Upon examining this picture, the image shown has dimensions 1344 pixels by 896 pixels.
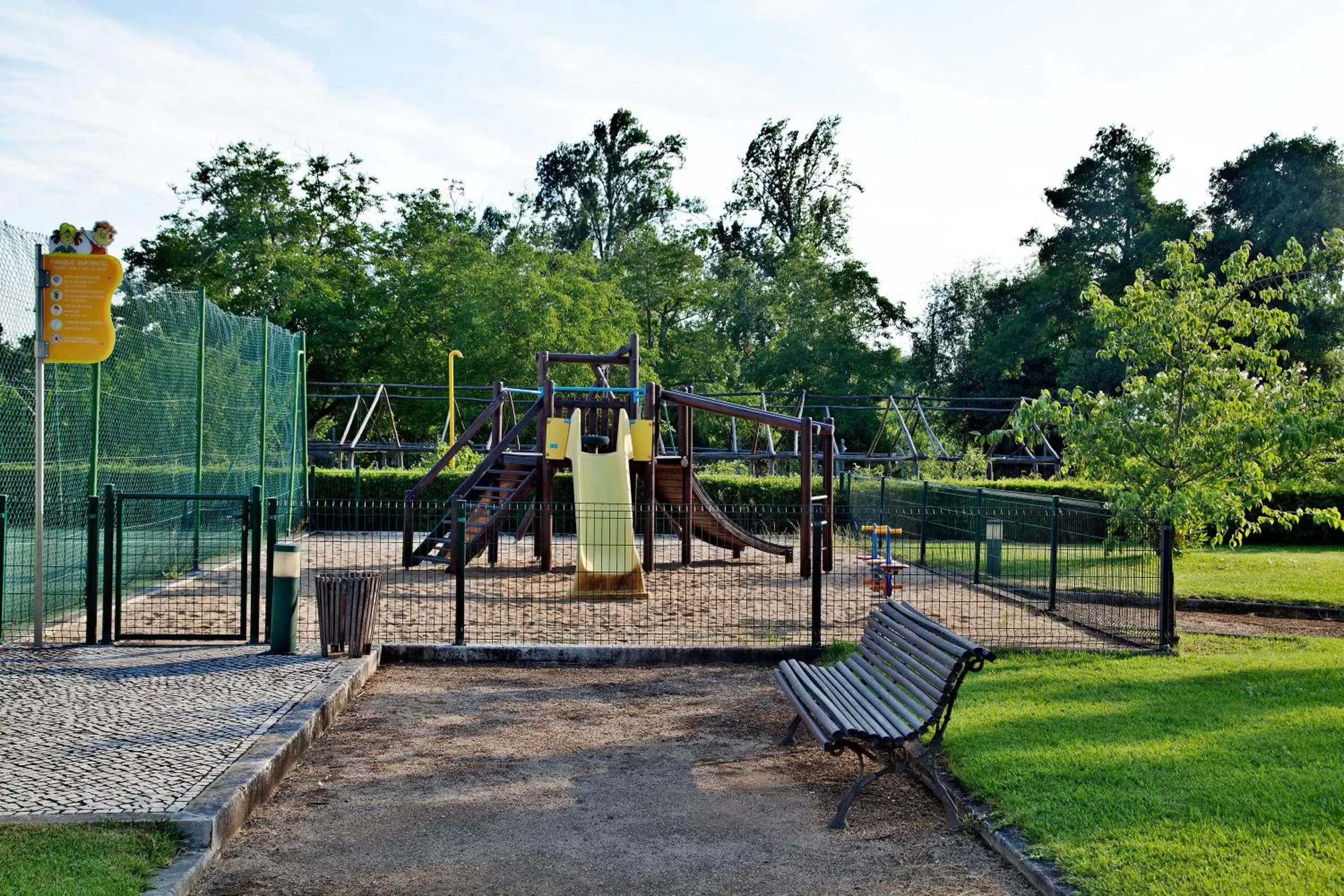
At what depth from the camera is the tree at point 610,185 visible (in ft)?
174

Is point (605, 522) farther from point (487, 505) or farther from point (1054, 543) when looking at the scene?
point (1054, 543)

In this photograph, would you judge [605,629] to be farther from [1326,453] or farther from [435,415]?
[435,415]

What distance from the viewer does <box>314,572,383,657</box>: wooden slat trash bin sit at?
970 centimetres

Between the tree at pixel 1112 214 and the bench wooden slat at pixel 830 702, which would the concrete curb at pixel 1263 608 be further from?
the tree at pixel 1112 214

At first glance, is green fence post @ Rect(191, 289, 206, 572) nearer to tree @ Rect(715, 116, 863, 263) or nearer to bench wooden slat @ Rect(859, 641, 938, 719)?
bench wooden slat @ Rect(859, 641, 938, 719)

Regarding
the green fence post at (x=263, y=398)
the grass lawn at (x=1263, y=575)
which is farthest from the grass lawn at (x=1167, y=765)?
the green fence post at (x=263, y=398)

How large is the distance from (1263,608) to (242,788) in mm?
12157

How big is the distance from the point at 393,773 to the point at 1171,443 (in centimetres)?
1024

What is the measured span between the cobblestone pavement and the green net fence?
143cm

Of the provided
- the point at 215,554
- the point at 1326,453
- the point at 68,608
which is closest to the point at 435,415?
the point at 215,554

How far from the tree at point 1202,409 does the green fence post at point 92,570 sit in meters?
9.13

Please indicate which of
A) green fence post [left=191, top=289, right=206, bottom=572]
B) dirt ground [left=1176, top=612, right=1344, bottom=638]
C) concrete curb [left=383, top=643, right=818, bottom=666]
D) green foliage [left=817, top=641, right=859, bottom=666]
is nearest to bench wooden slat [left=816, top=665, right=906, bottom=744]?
green foliage [left=817, top=641, right=859, bottom=666]

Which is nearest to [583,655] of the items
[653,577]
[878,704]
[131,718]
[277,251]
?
[131,718]

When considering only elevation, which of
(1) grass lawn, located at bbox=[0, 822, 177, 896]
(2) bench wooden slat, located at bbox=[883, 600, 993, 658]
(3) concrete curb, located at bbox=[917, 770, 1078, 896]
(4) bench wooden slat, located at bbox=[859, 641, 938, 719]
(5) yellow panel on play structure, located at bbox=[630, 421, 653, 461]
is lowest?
(3) concrete curb, located at bbox=[917, 770, 1078, 896]
